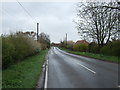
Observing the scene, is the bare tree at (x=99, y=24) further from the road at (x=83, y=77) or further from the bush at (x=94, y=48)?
the road at (x=83, y=77)

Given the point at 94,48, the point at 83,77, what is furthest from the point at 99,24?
the point at 83,77

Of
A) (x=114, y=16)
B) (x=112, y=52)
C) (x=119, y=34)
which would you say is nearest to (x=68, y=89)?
(x=112, y=52)

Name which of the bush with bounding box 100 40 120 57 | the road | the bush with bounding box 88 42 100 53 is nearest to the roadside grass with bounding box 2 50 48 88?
the road

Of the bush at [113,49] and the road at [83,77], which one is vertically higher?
the bush at [113,49]

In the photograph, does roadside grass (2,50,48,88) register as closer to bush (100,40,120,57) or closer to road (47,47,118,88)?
road (47,47,118,88)

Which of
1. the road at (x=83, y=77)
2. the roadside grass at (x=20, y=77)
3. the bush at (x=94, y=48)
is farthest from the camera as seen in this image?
the bush at (x=94, y=48)

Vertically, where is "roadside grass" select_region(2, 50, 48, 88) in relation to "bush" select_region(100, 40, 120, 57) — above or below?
below

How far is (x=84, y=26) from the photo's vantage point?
33719 millimetres

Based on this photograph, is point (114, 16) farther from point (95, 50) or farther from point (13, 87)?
point (13, 87)

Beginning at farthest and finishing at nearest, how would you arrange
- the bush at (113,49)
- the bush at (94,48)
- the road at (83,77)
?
the bush at (94,48), the bush at (113,49), the road at (83,77)

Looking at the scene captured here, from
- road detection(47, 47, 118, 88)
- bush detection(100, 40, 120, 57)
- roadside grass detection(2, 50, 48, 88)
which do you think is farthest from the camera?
bush detection(100, 40, 120, 57)

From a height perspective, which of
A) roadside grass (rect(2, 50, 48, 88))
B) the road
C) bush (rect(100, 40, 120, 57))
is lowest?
the road

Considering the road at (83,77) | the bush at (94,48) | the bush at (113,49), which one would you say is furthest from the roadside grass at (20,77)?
the bush at (94,48)

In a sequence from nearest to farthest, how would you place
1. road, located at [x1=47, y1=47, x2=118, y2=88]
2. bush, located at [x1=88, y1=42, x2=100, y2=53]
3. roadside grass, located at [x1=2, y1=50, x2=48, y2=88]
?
1. roadside grass, located at [x1=2, y1=50, x2=48, y2=88]
2. road, located at [x1=47, y1=47, x2=118, y2=88]
3. bush, located at [x1=88, y1=42, x2=100, y2=53]
